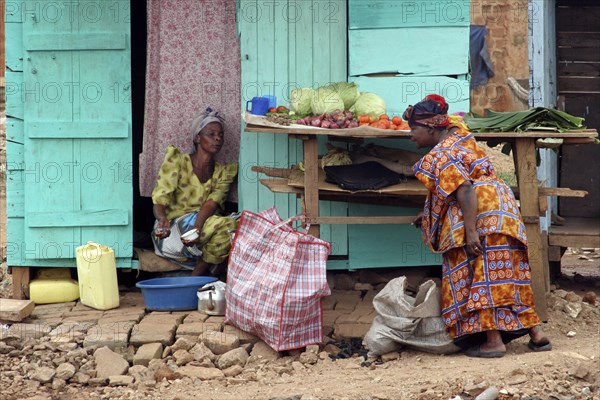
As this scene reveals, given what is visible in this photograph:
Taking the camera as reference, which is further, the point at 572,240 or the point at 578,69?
the point at 578,69

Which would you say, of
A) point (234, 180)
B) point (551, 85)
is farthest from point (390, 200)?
point (551, 85)

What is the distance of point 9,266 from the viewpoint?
7.79m

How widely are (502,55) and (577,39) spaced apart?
4579 mm

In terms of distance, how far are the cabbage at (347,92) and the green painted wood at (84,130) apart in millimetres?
1623

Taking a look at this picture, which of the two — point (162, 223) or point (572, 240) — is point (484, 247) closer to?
point (162, 223)

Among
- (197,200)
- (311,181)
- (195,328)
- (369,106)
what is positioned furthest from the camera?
(197,200)

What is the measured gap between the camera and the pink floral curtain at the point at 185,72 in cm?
792

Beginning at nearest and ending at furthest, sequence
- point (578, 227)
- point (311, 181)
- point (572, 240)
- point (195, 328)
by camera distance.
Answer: point (195, 328) → point (311, 181) → point (572, 240) → point (578, 227)

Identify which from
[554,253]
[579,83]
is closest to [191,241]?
[554,253]

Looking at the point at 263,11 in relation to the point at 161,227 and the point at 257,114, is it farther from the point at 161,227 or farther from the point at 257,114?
the point at 161,227

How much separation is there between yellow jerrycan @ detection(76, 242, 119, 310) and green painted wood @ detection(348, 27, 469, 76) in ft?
7.39

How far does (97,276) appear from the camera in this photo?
7410mm

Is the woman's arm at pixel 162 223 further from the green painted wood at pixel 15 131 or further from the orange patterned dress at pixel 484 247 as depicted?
the orange patterned dress at pixel 484 247

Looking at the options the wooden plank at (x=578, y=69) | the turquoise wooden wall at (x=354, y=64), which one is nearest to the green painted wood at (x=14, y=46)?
the turquoise wooden wall at (x=354, y=64)
